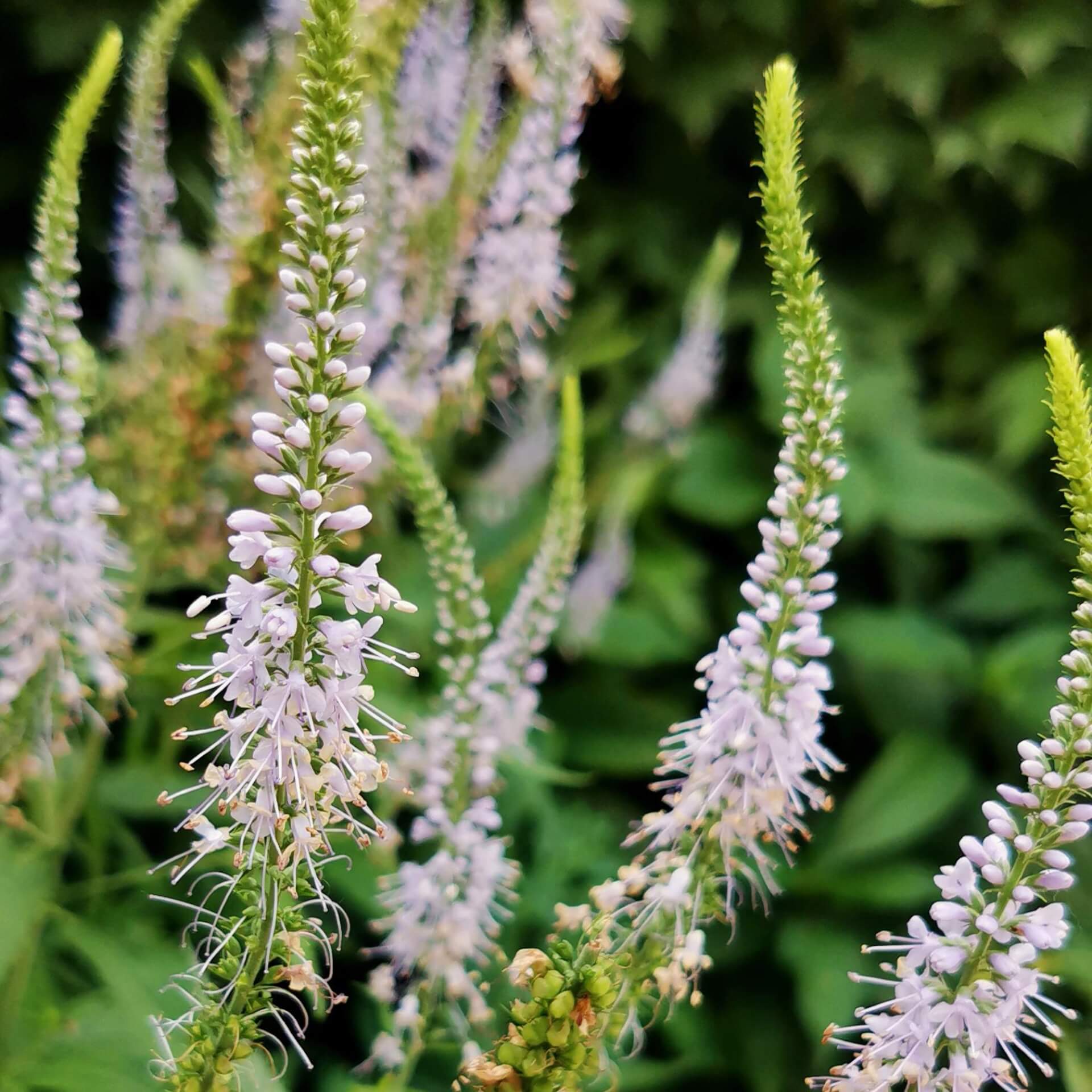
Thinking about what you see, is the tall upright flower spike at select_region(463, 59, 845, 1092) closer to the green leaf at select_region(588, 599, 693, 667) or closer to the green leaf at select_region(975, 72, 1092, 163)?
the green leaf at select_region(588, 599, 693, 667)

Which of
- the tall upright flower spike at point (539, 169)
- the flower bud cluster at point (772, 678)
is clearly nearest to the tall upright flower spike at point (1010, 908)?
the flower bud cluster at point (772, 678)

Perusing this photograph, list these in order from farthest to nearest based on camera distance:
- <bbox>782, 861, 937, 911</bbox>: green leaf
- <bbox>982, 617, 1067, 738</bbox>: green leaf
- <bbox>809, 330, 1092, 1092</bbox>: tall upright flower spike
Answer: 1. <bbox>982, 617, 1067, 738</bbox>: green leaf
2. <bbox>782, 861, 937, 911</bbox>: green leaf
3. <bbox>809, 330, 1092, 1092</bbox>: tall upright flower spike

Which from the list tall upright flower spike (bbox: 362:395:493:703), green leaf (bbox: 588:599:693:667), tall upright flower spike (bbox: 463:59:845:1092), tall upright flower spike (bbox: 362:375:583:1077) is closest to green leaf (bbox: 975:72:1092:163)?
green leaf (bbox: 588:599:693:667)

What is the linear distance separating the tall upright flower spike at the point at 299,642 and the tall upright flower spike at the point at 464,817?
0.35m

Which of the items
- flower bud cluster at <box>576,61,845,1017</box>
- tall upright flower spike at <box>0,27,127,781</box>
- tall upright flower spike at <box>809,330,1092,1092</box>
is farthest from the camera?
tall upright flower spike at <box>0,27,127,781</box>

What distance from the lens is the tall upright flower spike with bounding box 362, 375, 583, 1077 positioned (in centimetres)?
115

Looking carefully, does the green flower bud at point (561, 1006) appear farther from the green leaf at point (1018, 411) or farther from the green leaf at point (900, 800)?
the green leaf at point (1018, 411)

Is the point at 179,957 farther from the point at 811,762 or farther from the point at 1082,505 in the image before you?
the point at 1082,505

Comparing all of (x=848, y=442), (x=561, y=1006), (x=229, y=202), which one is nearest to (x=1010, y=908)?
(x=561, y=1006)

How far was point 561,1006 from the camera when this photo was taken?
0.73m

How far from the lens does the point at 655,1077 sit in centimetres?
182

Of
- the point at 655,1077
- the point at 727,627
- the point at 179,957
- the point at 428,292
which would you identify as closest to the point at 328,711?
the point at 179,957

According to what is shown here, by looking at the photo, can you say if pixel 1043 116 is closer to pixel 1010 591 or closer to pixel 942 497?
pixel 942 497

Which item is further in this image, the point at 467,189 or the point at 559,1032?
the point at 467,189
